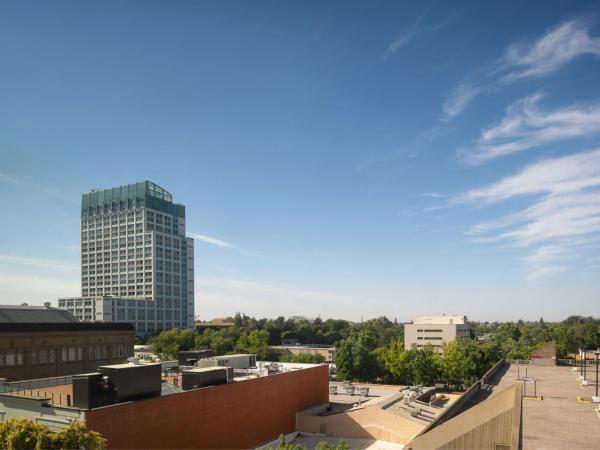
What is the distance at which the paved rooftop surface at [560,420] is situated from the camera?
58.3 ft

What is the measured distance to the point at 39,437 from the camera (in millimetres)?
17719

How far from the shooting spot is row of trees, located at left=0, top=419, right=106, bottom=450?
17723mm

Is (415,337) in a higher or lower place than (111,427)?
lower

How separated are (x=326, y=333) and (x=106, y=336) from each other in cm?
10848

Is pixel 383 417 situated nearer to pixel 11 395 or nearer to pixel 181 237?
pixel 11 395

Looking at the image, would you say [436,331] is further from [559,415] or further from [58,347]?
[559,415]

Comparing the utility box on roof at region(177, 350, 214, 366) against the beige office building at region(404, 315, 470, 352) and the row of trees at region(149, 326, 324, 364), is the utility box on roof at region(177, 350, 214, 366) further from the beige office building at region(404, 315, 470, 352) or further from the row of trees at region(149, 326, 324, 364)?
the beige office building at region(404, 315, 470, 352)

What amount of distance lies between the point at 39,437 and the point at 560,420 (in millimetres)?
21544

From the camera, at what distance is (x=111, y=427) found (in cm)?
2425

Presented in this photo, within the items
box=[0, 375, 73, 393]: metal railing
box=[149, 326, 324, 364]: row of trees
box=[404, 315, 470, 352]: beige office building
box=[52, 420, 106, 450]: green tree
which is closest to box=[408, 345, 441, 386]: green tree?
box=[149, 326, 324, 364]: row of trees

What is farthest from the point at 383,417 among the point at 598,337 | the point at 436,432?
the point at 598,337

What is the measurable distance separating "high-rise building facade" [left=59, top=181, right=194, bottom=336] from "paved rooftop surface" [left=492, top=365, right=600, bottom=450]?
123 m

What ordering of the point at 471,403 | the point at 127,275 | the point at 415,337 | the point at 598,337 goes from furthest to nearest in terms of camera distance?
the point at 127,275, the point at 415,337, the point at 598,337, the point at 471,403

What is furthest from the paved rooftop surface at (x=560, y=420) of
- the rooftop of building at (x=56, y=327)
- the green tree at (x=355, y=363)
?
the rooftop of building at (x=56, y=327)
